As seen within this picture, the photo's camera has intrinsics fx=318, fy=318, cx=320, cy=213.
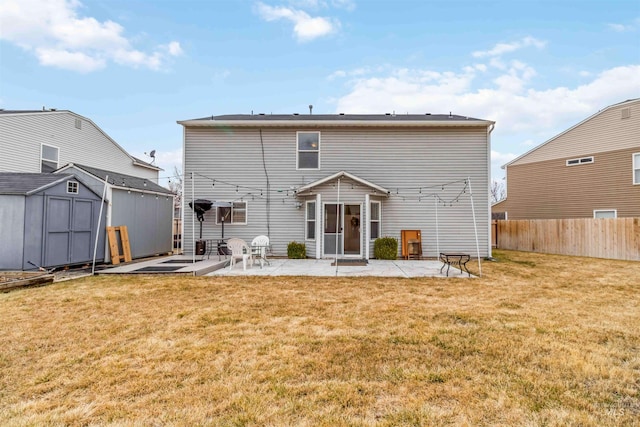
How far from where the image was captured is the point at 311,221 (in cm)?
1180

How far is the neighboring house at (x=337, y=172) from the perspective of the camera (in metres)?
11.9

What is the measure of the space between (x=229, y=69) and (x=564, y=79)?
16.3m

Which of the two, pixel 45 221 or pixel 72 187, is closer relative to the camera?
pixel 45 221

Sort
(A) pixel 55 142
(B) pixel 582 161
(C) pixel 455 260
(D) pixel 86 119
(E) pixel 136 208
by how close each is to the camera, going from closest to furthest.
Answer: (C) pixel 455 260
(E) pixel 136 208
(A) pixel 55 142
(D) pixel 86 119
(B) pixel 582 161

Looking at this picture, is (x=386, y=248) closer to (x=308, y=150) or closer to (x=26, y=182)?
(x=308, y=150)

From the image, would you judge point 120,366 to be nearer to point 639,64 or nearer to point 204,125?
point 204,125

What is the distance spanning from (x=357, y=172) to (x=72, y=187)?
9.13 meters

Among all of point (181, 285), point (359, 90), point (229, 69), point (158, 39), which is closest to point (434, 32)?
point (359, 90)

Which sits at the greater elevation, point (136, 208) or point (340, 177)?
point (340, 177)

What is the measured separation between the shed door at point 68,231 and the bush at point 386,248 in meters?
9.20

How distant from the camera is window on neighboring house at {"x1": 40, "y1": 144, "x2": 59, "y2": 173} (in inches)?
498

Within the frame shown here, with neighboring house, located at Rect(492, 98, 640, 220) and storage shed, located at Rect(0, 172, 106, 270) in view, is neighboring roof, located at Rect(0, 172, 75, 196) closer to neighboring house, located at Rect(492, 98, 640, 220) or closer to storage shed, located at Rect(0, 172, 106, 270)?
storage shed, located at Rect(0, 172, 106, 270)

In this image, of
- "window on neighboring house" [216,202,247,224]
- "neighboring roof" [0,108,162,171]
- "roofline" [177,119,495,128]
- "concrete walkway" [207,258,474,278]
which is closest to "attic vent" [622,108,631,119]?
"roofline" [177,119,495,128]

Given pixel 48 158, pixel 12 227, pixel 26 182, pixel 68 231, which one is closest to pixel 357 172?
pixel 68 231
